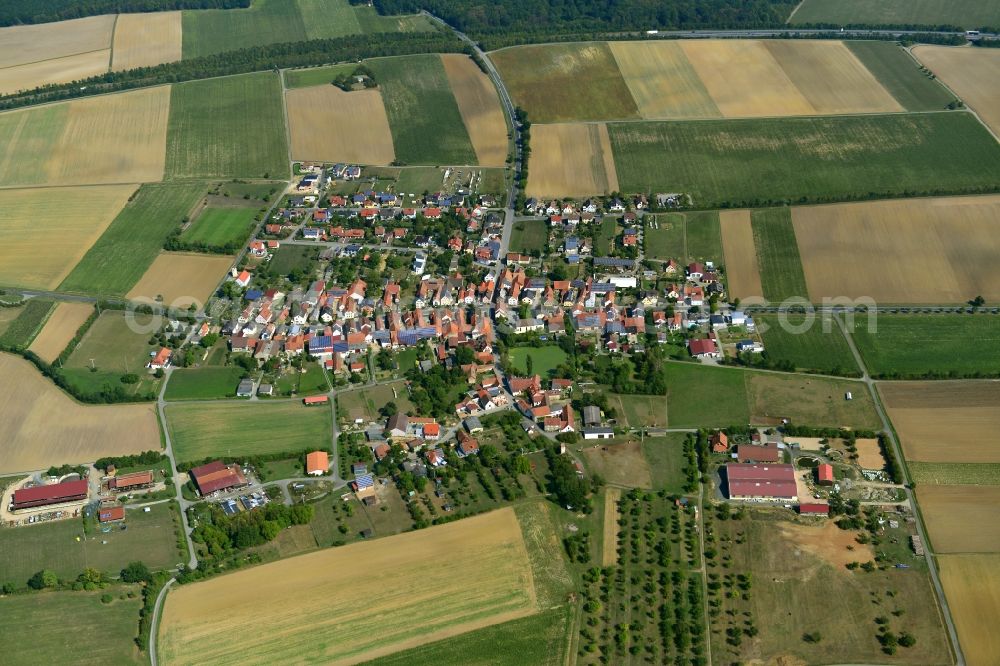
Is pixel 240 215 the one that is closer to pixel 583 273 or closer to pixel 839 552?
pixel 583 273

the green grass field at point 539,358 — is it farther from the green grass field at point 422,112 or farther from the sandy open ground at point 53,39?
the sandy open ground at point 53,39

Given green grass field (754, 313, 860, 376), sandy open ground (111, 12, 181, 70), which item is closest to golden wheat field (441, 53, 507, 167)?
green grass field (754, 313, 860, 376)

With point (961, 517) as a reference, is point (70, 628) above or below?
below

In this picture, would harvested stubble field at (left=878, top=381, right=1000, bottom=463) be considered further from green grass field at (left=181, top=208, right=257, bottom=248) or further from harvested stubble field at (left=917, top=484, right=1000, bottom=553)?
green grass field at (left=181, top=208, right=257, bottom=248)

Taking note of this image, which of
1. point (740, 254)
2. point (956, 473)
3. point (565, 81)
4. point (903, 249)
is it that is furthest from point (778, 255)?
point (565, 81)

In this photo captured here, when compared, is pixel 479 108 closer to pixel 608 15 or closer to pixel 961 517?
pixel 608 15

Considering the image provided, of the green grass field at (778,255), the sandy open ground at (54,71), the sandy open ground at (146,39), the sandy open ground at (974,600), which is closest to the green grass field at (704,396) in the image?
the green grass field at (778,255)
